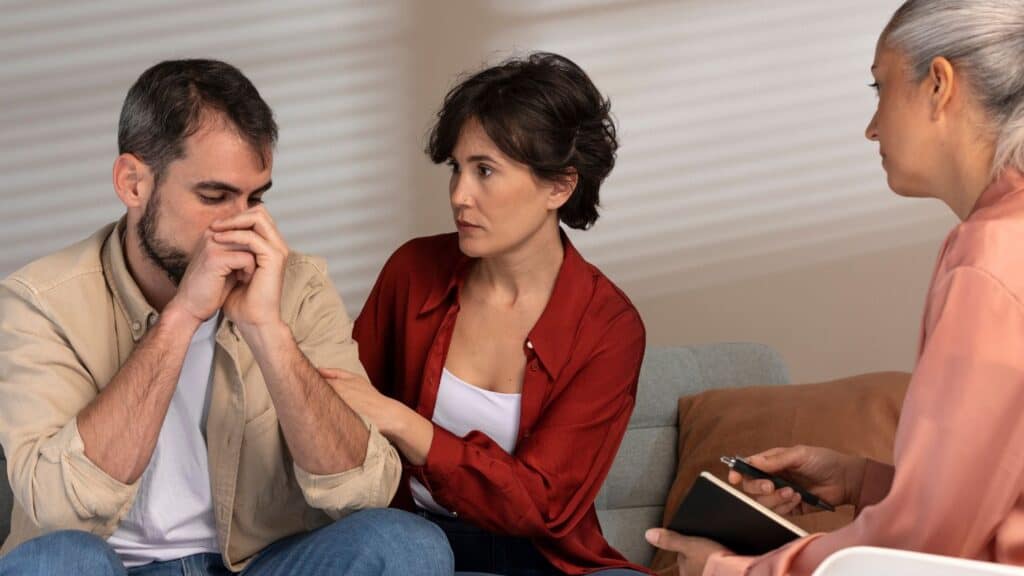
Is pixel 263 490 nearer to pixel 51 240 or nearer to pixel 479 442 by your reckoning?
pixel 479 442

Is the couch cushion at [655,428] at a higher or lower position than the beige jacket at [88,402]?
lower

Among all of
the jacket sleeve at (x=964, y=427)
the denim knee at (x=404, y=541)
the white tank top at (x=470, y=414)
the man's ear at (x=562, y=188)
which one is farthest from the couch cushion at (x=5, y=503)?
the jacket sleeve at (x=964, y=427)

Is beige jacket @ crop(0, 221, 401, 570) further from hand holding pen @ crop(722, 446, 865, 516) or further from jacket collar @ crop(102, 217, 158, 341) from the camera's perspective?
hand holding pen @ crop(722, 446, 865, 516)

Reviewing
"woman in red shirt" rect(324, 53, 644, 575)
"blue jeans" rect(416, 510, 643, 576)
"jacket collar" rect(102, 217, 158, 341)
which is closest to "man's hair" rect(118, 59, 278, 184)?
"jacket collar" rect(102, 217, 158, 341)

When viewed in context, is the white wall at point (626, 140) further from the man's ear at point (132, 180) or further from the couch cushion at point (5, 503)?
the man's ear at point (132, 180)

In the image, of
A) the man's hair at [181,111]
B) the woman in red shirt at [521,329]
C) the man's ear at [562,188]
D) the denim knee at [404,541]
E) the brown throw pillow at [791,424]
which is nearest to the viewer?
the denim knee at [404,541]

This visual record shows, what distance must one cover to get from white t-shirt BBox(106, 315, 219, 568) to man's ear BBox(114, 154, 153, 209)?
0.28 metres

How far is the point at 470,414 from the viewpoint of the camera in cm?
277

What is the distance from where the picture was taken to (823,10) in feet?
12.9

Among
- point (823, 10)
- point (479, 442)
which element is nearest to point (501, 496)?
point (479, 442)

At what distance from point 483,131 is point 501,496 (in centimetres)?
69

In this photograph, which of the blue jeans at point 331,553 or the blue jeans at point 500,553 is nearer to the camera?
the blue jeans at point 331,553

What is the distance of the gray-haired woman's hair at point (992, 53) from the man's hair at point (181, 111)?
109 cm

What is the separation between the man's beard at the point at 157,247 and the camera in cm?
242
